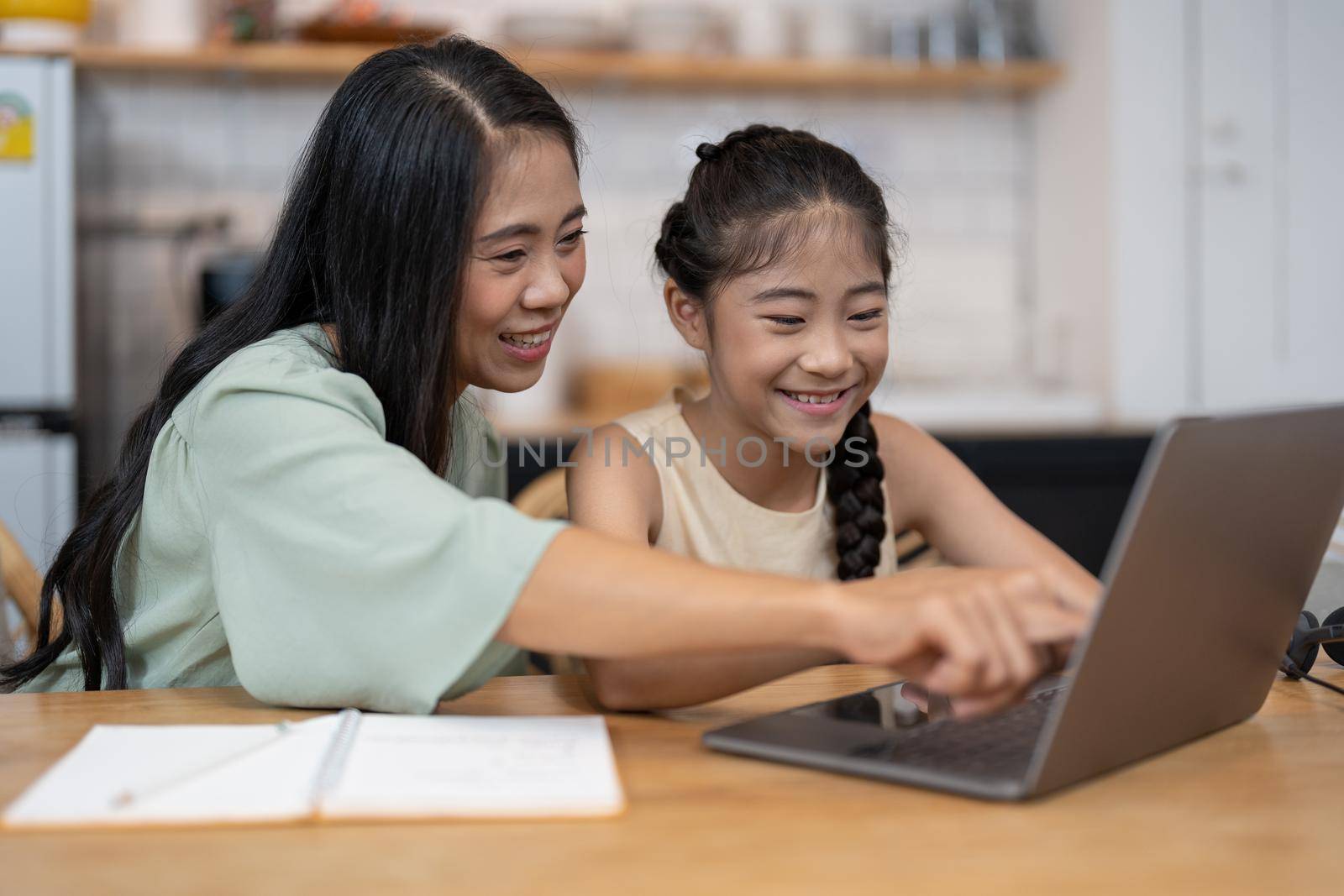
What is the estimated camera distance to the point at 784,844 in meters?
0.67

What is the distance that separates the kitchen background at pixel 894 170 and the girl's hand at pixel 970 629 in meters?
2.12

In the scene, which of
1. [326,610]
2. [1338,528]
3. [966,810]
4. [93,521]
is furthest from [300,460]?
[1338,528]

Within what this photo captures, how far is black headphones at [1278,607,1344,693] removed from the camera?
1.00 metres

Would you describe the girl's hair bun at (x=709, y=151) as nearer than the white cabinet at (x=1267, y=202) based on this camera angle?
Yes

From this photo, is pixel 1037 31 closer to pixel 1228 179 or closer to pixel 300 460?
pixel 1228 179

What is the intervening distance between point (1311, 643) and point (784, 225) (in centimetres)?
60

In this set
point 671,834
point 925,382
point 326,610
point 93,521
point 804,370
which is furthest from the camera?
point 925,382

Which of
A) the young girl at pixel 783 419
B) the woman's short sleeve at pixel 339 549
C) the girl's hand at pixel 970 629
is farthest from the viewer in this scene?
the young girl at pixel 783 419

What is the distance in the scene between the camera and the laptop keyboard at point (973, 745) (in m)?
0.77

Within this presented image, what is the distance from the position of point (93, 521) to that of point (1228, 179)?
282cm

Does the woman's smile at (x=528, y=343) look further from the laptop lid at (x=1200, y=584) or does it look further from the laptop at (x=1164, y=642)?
the laptop lid at (x=1200, y=584)

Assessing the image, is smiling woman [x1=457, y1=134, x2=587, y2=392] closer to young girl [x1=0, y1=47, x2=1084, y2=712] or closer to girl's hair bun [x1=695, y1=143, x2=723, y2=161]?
young girl [x1=0, y1=47, x2=1084, y2=712]

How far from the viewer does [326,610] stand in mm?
881

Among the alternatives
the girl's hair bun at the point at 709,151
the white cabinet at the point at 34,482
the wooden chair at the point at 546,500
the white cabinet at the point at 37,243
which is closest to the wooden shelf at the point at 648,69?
the white cabinet at the point at 37,243
